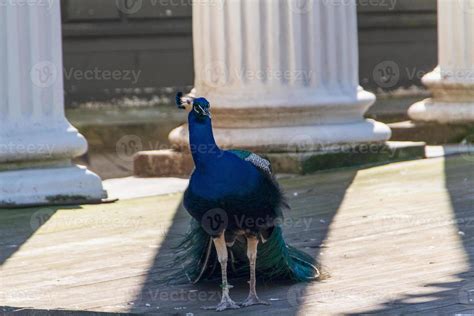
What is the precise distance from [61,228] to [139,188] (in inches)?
76.4

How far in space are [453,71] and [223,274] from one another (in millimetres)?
6349

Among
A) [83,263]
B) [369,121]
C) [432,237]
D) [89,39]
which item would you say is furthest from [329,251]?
[89,39]

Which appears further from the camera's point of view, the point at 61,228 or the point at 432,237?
the point at 61,228

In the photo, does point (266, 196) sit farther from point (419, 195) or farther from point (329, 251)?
point (419, 195)

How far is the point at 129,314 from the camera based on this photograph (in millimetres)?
6105

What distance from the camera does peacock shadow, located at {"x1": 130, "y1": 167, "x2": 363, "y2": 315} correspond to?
20.8 ft

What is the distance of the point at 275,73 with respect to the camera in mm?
11000

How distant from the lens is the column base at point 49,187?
31.5ft
